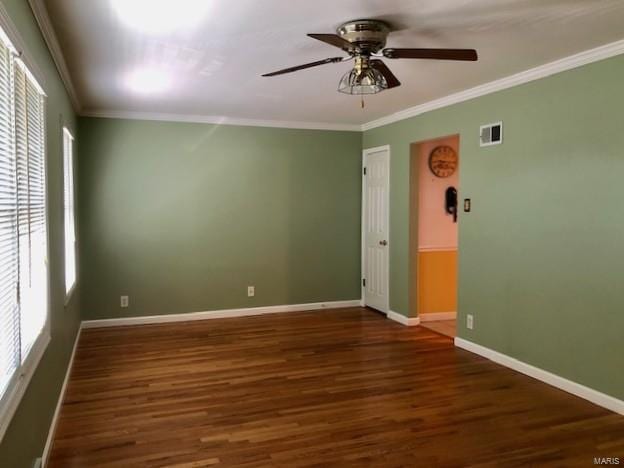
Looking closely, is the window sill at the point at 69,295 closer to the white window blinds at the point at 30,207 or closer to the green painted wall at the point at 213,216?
the green painted wall at the point at 213,216

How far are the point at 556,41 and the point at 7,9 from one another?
120 inches

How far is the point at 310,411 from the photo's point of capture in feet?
10.7

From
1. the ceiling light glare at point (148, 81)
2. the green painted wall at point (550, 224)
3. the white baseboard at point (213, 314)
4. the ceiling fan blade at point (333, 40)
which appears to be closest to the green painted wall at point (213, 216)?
the white baseboard at point (213, 314)

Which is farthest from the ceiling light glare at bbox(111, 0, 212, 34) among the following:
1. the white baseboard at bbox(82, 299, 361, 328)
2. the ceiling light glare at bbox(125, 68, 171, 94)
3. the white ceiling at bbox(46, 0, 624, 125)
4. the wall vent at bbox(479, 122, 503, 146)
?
the white baseboard at bbox(82, 299, 361, 328)

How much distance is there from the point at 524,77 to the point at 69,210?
4.07 m

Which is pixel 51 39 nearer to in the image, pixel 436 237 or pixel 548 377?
pixel 548 377

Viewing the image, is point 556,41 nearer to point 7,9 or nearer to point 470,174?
point 470,174

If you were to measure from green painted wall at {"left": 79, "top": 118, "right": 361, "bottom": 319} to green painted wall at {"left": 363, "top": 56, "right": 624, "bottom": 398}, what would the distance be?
2.04 m

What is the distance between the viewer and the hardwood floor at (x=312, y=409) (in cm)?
272

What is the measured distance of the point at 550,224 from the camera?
12.2 ft

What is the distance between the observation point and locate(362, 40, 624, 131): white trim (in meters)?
3.28

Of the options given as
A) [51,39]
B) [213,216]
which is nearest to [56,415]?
[51,39]

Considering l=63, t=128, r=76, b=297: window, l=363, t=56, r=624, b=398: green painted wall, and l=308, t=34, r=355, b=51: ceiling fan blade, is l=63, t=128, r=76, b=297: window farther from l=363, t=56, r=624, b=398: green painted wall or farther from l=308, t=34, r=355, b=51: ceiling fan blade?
l=363, t=56, r=624, b=398: green painted wall

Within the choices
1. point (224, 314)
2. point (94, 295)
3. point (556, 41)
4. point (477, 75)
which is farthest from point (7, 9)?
point (224, 314)
